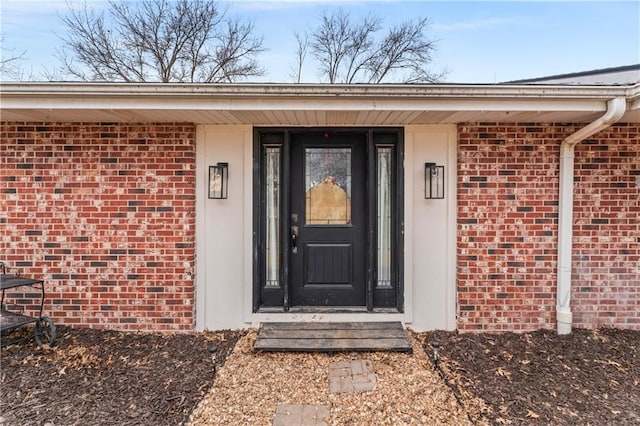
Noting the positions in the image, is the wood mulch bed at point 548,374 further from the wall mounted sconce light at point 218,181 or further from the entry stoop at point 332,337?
the wall mounted sconce light at point 218,181

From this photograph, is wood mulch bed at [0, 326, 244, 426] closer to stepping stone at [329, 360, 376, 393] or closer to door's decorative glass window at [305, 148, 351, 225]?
stepping stone at [329, 360, 376, 393]

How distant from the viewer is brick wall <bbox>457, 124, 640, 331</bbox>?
3342 mm

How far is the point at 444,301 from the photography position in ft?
11.3

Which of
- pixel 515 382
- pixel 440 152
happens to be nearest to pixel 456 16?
pixel 440 152

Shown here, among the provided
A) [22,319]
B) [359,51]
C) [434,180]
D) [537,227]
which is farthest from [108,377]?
[359,51]

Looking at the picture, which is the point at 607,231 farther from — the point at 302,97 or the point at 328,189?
the point at 302,97

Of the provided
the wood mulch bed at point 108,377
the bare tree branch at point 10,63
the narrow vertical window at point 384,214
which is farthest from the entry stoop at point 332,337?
the bare tree branch at point 10,63

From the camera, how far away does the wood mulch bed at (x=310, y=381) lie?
2.18 m

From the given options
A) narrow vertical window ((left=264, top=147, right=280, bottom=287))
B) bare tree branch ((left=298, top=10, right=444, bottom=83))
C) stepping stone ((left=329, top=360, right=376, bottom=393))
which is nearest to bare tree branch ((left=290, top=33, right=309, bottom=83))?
bare tree branch ((left=298, top=10, right=444, bottom=83))

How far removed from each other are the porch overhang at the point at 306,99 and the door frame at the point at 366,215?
496 millimetres

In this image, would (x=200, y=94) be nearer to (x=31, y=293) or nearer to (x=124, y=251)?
(x=124, y=251)

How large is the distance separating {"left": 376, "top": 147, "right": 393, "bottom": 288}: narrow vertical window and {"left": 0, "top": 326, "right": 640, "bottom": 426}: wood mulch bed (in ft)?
2.41

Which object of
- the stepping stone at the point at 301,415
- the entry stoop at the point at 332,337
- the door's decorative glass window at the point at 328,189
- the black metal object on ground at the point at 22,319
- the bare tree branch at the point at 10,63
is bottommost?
the stepping stone at the point at 301,415

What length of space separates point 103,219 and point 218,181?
1.25m
